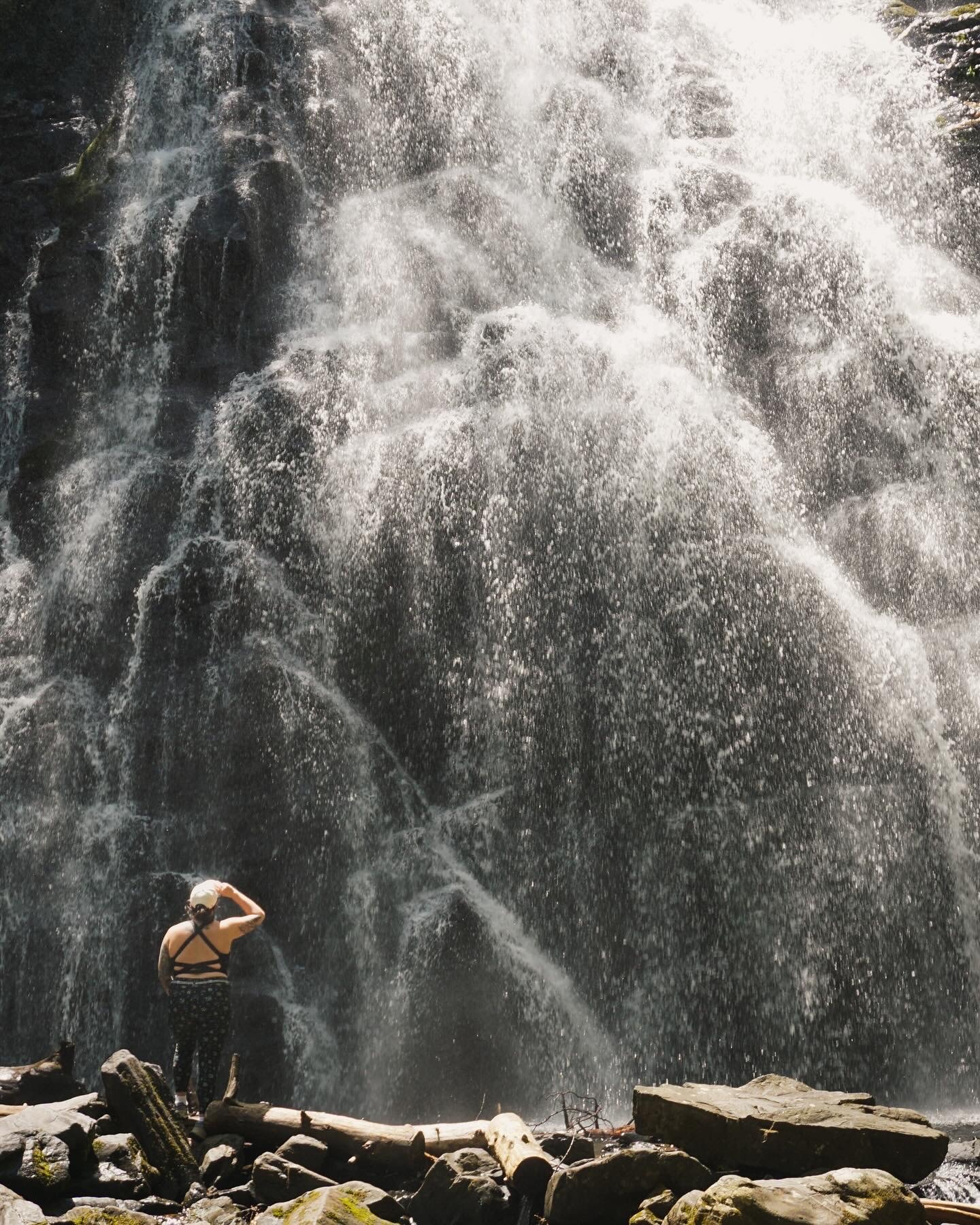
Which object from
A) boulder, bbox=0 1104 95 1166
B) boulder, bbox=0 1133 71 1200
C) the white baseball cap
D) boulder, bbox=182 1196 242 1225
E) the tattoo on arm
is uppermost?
the white baseball cap

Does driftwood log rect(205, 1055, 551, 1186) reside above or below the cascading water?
below

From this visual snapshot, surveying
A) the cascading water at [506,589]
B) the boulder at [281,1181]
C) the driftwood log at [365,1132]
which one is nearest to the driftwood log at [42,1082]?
the driftwood log at [365,1132]

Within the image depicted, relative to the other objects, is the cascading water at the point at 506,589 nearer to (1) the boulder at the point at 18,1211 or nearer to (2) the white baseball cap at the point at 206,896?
(2) the white baseball cap at the point at 206,896

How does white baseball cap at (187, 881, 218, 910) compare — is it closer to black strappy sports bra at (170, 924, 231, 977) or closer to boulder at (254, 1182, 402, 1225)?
black strappy sports bra at (170, 924, 231, 977)

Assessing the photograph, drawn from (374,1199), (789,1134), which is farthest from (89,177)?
(789,1134)

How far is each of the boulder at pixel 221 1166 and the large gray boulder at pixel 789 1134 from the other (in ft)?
8.31

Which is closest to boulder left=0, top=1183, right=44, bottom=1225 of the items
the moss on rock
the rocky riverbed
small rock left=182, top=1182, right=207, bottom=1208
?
the rocky riverbed

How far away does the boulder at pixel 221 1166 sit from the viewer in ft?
21.8

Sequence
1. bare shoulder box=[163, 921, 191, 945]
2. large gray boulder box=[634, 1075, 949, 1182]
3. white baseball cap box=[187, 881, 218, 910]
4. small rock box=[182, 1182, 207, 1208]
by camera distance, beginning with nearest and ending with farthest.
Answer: large gray boulder box=[634, 1075, 949, 1182]
small rock box=[182, 1182, 207, 1208]
white baseball cap box=[187, 881, 218, 910]
bare shoulder box=[163, 921, 191, 945]

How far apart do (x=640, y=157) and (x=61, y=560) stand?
11505 mm

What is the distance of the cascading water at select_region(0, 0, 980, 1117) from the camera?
445 inches

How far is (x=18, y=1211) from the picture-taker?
17.8 ft

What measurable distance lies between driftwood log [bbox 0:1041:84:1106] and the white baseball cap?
1.77m

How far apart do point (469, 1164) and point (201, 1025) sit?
2543mm
